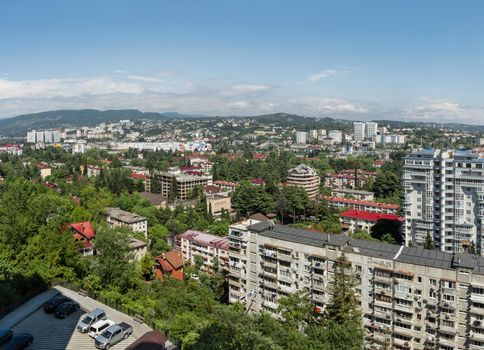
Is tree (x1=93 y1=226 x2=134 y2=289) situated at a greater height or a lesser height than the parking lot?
greater

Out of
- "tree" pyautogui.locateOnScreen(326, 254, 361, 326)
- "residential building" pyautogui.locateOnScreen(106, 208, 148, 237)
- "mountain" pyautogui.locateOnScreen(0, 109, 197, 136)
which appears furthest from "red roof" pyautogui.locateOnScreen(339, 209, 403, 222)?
"mountain" pyautogui.locateOnScreen(0, 109, 197, 136)

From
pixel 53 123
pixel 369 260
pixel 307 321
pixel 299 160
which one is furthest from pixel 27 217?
pixel 53 123

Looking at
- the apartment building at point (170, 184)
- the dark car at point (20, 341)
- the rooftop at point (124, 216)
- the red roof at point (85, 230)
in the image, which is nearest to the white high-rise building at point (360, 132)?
the apartment building at point (170, 184)

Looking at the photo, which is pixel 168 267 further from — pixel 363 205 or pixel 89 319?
pixel 363 205

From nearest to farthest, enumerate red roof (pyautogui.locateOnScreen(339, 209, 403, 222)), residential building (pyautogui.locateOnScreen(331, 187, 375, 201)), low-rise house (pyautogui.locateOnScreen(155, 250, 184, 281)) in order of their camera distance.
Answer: low-rise house (pyautogui.locateOnScreen(155, 250, 184, 281))
red roof (pyautogui.locateOnScreen(339, 209, 403, 222))
residential building (pyautogui.locateOnScreen(331, 187, 375, 201))

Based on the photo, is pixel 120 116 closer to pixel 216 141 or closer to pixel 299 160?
pixel 216 141

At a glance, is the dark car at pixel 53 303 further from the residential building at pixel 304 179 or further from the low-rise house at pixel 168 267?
the residential building at pixel 304 179

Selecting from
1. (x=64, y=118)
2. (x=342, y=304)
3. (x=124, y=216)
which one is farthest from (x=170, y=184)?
(x=64, y=118)

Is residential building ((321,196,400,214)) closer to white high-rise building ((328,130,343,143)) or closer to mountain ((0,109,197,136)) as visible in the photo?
white high-rise building ((328,130,343,143))
